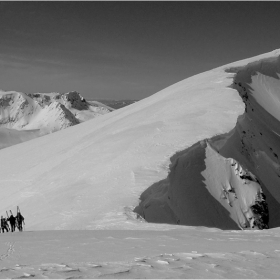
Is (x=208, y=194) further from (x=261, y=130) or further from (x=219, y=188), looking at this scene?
(x=261, y=130)

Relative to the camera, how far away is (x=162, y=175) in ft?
47.1

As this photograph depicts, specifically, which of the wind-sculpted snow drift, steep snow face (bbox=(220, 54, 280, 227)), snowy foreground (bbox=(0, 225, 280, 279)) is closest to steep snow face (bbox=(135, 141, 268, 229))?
the wind-sculpted snow drift

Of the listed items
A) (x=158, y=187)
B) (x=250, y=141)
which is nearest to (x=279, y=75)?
(x=250, y=141)

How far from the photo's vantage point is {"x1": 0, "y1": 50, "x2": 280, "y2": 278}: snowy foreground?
5.61 metres

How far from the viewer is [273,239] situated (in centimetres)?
858

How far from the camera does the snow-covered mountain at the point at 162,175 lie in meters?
13.4

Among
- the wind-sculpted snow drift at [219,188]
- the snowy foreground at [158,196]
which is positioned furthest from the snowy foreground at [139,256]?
the wind-sculpted snow drift at [219,188]

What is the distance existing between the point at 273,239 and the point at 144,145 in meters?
10.2

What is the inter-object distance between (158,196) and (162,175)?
1.01 m

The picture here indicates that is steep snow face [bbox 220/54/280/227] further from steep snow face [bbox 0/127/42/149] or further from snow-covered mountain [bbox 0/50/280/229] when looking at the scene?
steep snow face [bbox 0/127/42/149]

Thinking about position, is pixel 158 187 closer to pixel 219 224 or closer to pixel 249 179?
pixel 219 224

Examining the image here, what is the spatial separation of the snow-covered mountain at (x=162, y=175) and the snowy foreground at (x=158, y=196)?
2.7 inches

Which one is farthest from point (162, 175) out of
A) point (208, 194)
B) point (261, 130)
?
point (261, 130)

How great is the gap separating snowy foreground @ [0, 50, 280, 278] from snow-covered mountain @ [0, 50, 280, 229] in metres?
0.07
